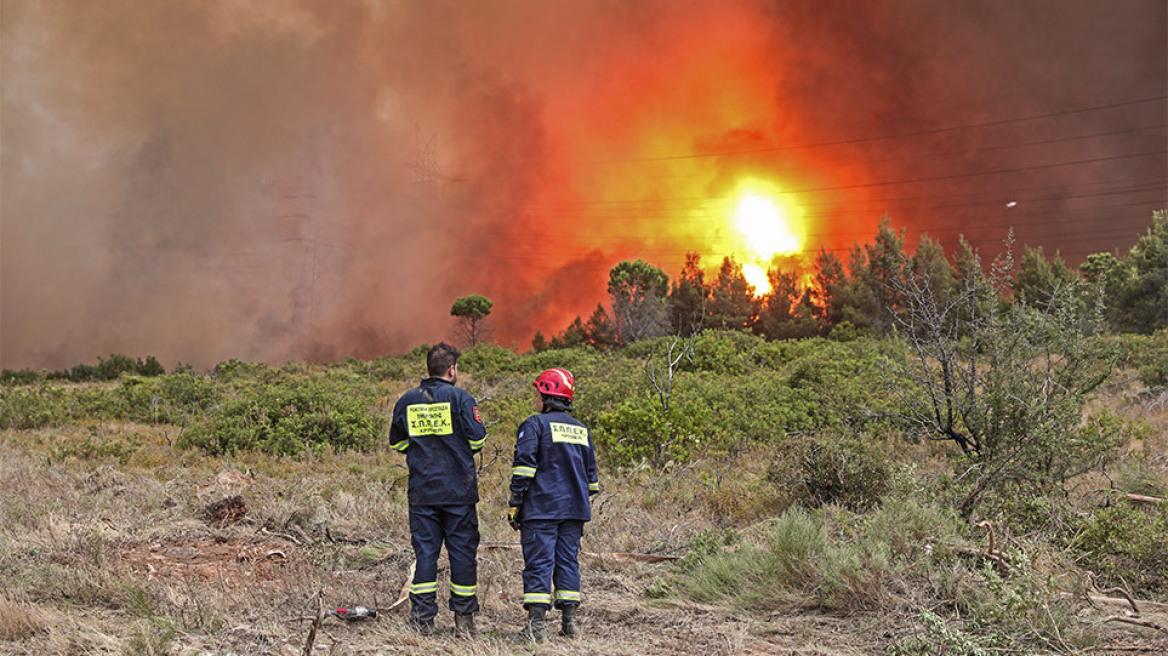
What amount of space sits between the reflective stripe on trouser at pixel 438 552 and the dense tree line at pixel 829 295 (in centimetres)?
3068

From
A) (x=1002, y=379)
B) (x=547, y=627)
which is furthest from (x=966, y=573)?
(x=1002, y=379)

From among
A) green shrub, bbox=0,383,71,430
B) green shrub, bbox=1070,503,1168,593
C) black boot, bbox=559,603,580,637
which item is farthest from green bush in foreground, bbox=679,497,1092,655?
green shrub, bbox=0,383,71,430

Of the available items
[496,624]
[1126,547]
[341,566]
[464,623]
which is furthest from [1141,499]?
[341,566]

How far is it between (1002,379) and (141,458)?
1310 centimetres

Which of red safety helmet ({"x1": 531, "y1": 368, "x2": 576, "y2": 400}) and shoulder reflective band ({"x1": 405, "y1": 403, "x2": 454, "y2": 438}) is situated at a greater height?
red safety helmet ({"x1": 531, "y1": 368, "x2": 576, "y2": 400})

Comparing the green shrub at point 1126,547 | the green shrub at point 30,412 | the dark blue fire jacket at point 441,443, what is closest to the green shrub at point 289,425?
the green shrub at point 30,412

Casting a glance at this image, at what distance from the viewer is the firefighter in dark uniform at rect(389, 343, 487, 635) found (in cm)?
580

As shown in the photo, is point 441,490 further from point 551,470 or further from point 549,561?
point 549,561

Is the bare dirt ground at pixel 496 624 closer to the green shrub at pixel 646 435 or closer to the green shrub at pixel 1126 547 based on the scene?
the green shrub at pixel 1126 547

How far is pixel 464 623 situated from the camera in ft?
18.9

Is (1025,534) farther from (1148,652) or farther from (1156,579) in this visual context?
(1148,652)

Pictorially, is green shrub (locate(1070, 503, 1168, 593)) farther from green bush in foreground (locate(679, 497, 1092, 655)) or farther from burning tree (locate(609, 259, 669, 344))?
burning tree (locate(609, 259, 669, 344))

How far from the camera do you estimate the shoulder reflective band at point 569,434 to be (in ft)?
19.4

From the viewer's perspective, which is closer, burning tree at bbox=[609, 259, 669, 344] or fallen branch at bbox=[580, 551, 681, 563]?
fallen branch at bbox=[580, 551, 681, 563]
